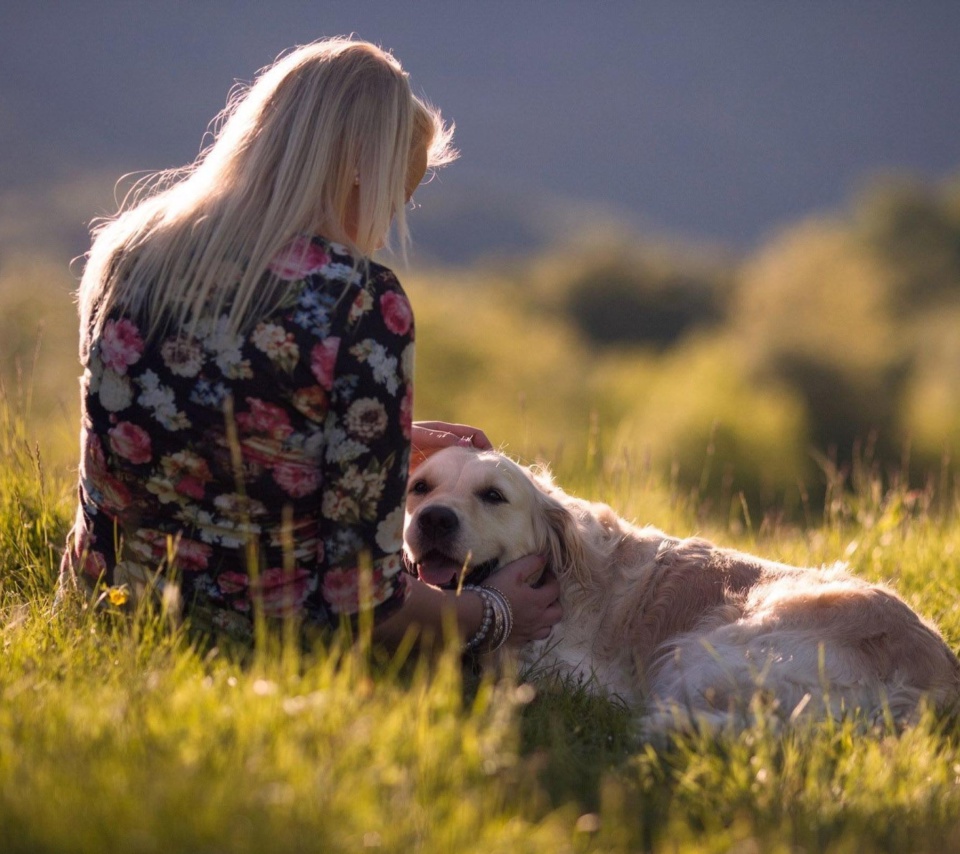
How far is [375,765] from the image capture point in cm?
182

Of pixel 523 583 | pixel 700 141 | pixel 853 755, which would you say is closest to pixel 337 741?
pixel 853 755

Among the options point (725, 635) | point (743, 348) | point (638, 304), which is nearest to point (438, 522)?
point (725, 635)

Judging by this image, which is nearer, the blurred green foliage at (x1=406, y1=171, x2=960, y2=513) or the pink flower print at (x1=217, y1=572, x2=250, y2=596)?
the pink flower print at (x1=217, y1=572, x2=250, y2=596)

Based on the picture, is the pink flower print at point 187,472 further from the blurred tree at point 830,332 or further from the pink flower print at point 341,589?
the blurred tree at point 830,332

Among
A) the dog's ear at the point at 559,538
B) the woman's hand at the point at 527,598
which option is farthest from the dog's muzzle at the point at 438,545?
the dog's ear at the point at 559,538

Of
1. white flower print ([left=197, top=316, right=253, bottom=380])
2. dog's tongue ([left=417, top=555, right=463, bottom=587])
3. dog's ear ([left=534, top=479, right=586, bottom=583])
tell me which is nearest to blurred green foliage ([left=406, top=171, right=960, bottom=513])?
dog's ear ([left=534, top=479, right=586, bottom=583])

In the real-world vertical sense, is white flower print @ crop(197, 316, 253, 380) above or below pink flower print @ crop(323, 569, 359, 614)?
above

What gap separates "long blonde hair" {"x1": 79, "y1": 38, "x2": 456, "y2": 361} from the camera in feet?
7.89

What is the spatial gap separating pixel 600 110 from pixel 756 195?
106ft

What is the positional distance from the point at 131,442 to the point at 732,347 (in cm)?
2659

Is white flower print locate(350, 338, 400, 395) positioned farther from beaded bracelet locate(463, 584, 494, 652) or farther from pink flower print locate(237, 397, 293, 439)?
beaded bracelet locate(463, 584, 494, 652)

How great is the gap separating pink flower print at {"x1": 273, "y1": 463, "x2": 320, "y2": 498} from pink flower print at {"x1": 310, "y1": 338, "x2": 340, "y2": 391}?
0.24 meters

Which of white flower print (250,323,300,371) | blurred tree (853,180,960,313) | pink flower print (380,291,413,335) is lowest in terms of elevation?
blurred tree (853,180,960,313)

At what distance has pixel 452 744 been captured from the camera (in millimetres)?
1972
